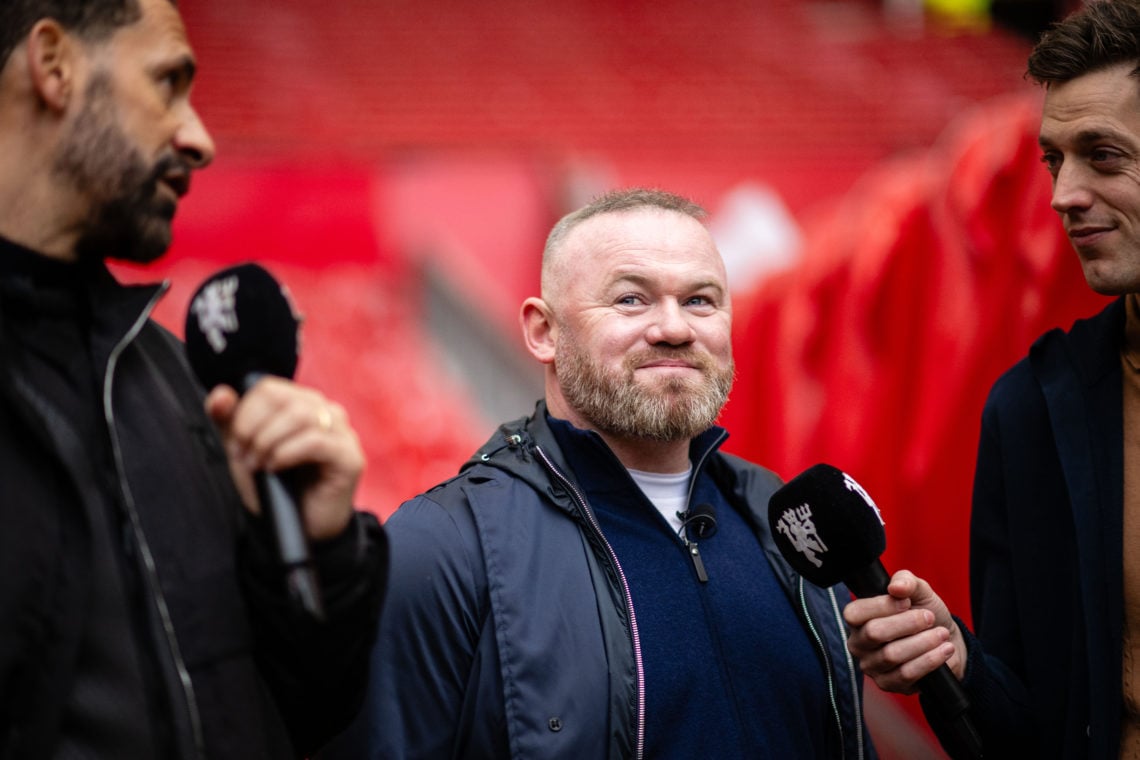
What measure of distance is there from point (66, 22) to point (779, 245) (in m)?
5.21

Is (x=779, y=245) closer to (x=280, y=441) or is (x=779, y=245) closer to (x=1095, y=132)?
(x=1095, y=132)

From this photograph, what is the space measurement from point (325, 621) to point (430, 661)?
1.28 ft

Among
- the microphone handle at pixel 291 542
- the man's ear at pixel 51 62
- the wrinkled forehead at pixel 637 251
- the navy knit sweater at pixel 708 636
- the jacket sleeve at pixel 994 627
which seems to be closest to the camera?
the microphone handle at pixel 291 542

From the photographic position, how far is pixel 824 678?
5.50 feet

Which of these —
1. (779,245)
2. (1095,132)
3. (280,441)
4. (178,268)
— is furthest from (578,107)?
(280,441)

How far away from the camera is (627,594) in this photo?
156 cm

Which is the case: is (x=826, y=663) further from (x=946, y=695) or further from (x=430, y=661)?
(x=430, y=661)

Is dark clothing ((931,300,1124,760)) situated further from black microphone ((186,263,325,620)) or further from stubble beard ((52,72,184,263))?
stubble beard ((52,72,184,263))

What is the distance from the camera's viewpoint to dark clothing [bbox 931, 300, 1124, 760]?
1580 millimetres

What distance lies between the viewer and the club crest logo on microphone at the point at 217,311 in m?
1.14

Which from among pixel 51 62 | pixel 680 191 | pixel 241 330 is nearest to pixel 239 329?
pixel 241 330

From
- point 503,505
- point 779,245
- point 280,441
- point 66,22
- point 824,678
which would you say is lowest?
point 824,678

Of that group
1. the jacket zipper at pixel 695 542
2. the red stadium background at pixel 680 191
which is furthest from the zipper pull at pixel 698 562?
the red stadium background at pixel 680 191

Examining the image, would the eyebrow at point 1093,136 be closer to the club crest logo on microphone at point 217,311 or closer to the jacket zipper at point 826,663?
the jacket zipper at point 826,663
